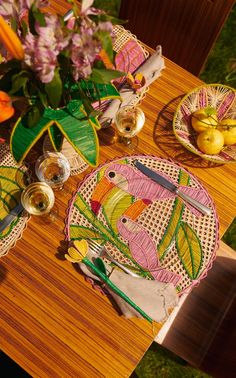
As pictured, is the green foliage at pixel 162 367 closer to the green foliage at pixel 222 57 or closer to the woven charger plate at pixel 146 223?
the woven charger plate at pixel 146 223

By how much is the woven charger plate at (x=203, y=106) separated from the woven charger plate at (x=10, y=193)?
1.53ft

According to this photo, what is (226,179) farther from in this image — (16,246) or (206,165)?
(16,246)

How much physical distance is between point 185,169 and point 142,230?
0.74ft

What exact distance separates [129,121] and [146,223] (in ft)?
0.98

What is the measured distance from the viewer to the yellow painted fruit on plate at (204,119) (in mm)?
1176

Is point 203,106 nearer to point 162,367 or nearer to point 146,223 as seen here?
point 146,223

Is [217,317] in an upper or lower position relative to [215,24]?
lower

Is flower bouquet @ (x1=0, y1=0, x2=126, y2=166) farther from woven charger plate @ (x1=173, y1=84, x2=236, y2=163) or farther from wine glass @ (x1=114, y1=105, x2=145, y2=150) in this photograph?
woven charger plate @ (x1=173, y1=84, x2=236, y2=163)

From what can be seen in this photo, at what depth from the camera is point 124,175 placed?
1.18m

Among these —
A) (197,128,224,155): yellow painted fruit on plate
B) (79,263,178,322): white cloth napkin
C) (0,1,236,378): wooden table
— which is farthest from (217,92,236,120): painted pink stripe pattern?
(79,263,178,322): white cloth napkin

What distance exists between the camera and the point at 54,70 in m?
0.73

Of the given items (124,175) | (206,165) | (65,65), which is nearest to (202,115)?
(206,165)

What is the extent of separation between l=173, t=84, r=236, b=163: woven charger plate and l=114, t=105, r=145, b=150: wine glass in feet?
0.35

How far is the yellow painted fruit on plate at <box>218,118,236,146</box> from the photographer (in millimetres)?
1165
